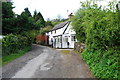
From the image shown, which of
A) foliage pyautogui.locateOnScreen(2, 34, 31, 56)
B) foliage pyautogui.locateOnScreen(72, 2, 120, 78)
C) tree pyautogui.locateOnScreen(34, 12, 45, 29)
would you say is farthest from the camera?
tree pyautogui.locateOnScreen(34, 12, 45, 29)

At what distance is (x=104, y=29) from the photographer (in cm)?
749

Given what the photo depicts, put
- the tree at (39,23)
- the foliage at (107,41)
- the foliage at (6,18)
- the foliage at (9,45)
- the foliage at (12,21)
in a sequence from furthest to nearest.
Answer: the tree at (39,23), the foliage at (12,21), the foliage at (6,18), the foliage at (9,45), the foliage at (107,41)

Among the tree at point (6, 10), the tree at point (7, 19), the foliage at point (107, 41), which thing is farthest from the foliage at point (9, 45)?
the foliage at point (107, 41)

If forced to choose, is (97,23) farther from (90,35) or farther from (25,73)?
(25,73)

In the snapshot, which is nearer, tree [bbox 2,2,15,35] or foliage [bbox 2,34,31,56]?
foliage [bbox 2,34,31,56]

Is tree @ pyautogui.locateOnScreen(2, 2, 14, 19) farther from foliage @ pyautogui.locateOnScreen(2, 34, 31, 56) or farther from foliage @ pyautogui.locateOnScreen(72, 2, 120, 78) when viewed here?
foliage @ pyautogui.locateOnScreen(72, 2, 120, 78)

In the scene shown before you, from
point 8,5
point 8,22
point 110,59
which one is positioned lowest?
point 110,59

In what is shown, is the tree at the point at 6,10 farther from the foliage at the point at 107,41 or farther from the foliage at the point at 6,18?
the foliage at the point at 107,41

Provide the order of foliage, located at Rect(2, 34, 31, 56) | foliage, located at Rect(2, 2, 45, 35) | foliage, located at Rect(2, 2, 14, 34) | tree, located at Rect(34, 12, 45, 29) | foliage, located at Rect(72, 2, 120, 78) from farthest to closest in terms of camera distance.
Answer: tree, located at Rect(34, 12, 45, 29) → foliage, located at Rect(2, 2, 45, 35) → foliage, located at Rect(2, 2, 14, 34) → foliage, located at Rect(2, 34, 31, 56) → foliage, located at Rect(72, 2, 120, 78)

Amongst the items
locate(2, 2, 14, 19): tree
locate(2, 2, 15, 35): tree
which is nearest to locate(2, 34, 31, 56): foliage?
locate(2, 2, 15, 35): tree

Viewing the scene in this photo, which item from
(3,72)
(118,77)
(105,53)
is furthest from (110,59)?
(3,72)

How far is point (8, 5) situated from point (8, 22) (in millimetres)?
2508

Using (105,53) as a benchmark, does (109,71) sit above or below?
below

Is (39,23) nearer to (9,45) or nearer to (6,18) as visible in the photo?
(6,18)
